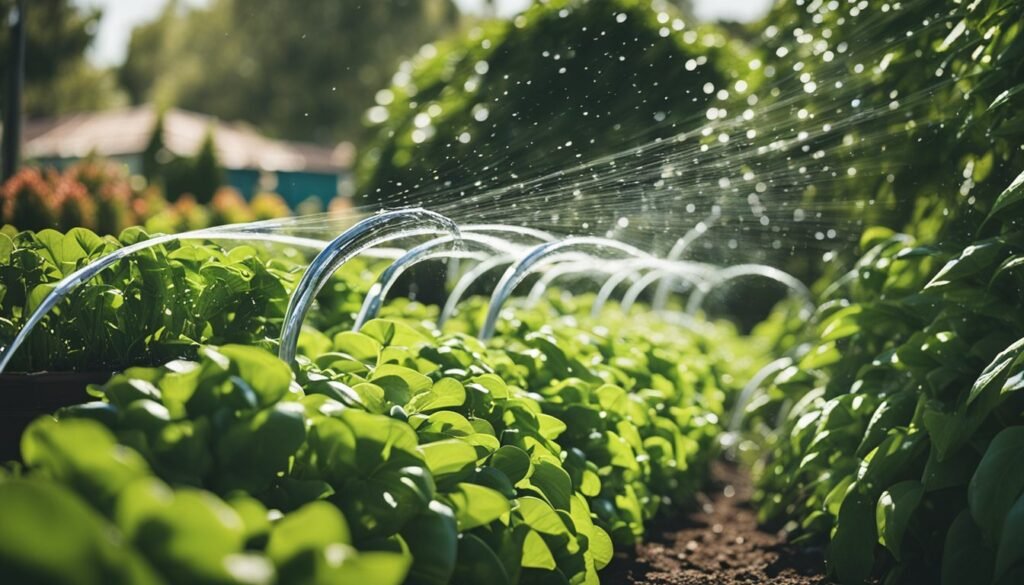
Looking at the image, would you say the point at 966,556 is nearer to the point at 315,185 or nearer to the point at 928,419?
the point at 928,419

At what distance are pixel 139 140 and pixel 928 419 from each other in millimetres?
25725

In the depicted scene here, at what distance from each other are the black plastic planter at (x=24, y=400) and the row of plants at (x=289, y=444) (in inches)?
6.5

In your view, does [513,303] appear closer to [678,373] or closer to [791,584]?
[678,373]

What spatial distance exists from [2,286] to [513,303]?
9.30ft

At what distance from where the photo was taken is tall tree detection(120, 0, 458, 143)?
34781mm

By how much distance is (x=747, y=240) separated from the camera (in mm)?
5555

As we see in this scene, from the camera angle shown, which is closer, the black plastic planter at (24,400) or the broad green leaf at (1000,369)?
the black plastic planter at (24,400)

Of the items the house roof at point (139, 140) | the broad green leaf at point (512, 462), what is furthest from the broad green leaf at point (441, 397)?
the house roof at point (139, 140)

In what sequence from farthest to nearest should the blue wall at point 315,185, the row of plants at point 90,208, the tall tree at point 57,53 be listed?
the blue wall at point 315,185
the tall tree at point 57,53
the row of plants at point 90,208

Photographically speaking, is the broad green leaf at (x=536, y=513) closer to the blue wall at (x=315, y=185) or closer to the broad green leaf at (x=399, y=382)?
the broad green leaf at (x=399, y=382)

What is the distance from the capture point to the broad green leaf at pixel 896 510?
2.17 m

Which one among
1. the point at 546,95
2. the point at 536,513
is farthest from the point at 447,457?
the point at 546,95

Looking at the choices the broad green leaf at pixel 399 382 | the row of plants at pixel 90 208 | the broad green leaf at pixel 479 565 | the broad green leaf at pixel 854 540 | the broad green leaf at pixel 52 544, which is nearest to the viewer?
the broad green leaf at pixel 52 544

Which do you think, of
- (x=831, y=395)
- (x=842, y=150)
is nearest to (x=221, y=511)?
(x=831, y=395)
